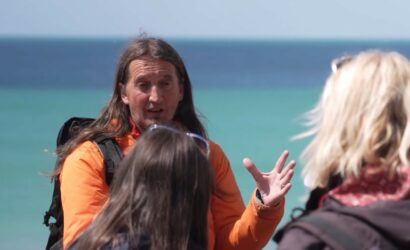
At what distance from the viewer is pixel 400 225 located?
7.91 ft

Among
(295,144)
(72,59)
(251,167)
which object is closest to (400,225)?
(251,167)

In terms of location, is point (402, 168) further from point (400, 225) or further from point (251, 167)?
point (251, 167)

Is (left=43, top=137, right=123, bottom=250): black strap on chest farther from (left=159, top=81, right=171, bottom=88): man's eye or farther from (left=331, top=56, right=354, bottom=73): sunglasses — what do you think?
(left=331, top=56, right=354, bottom=73): sunglasses

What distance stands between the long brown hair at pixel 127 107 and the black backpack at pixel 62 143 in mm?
48

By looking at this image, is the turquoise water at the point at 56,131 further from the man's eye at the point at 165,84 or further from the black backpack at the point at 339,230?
the black backpack at the point at 339,230

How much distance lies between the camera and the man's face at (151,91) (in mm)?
3793

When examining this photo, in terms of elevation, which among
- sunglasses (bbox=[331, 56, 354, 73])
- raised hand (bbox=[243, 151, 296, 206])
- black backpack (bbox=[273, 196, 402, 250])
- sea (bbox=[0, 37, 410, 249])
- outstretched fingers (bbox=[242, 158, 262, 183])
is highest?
sunglasses (bbox=[331, 56, 354, 73])

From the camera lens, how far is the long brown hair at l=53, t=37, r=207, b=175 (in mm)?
3789

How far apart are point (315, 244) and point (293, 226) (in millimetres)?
61

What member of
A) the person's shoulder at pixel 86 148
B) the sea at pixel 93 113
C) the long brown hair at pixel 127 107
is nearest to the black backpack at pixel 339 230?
the sea at pixel 93 113

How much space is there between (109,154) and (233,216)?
0.46 meters

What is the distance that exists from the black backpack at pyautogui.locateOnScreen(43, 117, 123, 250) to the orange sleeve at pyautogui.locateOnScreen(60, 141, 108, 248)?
0.07 ft

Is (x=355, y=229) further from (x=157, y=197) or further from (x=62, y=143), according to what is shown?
(x=62, y=143)

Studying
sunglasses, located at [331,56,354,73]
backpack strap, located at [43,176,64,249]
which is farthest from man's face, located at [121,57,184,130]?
sunglasses, located at [331,56,354,73]
